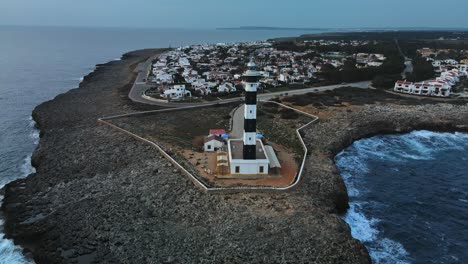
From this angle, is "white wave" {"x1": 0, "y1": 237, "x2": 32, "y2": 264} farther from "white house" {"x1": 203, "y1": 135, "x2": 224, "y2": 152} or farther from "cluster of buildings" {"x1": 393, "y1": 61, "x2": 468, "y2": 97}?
"cluster of buildings" {"x1": 393, "y1": 61, "x2": 468, "y2": 97}

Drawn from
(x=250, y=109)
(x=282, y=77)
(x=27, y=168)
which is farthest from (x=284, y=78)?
(x=27, y=168)

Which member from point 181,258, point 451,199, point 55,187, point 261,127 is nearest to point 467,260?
point 451,199

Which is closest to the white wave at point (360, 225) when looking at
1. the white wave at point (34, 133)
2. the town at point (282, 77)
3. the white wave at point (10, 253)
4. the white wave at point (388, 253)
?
the white wave at point (388, 253)

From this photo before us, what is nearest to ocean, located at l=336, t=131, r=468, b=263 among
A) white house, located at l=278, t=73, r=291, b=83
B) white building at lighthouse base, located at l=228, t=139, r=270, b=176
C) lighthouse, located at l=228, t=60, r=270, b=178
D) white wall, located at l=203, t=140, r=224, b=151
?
white building at lighthouse base, located at l=228, t=139, r=270, b=176

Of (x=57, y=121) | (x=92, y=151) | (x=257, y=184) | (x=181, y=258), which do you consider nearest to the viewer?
(x=181, y=258)

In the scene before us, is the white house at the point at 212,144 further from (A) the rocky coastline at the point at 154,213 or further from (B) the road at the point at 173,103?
(B) the road at the point at 173,103

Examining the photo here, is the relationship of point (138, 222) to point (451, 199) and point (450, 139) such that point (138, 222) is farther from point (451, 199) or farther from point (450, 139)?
point (450, 139)
